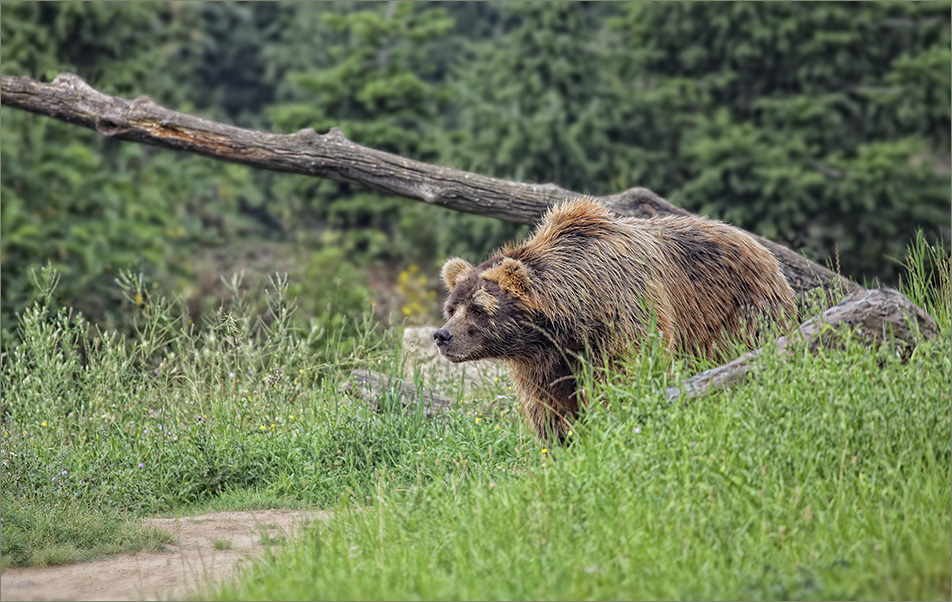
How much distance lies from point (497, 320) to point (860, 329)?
6.85 feet

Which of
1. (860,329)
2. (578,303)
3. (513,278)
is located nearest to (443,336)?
(513,278)

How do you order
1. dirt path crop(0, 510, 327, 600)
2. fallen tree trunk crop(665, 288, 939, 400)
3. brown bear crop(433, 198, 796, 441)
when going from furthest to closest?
brown bear crop(433, 198, 796, 441)
fallen tree trunk crop(665, 288, 939, 400)
dirt path crop(0, 510, 327, 600)

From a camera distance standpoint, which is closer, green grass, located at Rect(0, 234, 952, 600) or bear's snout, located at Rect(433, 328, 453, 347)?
green grass, located at Rect(0, 234, 952, 600)

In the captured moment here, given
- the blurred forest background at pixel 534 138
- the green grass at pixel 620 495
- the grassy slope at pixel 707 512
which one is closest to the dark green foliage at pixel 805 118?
the blurred forest background at pixel 534 138

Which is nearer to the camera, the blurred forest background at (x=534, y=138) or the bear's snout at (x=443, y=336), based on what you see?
the bear's snout at (x=443, y=336)

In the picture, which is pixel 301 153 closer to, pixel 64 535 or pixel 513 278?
pixel 513 278

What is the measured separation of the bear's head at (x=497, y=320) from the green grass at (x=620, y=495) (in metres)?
0.57

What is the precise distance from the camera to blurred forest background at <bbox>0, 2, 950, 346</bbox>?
13938 millimetres

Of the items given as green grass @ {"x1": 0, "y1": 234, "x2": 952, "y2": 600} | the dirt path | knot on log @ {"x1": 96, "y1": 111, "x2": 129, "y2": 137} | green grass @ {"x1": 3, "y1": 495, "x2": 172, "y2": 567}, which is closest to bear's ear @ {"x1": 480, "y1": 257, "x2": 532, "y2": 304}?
green grass @ {"x1": 0, "y1": 234, "x2": 952, "y2": 600}

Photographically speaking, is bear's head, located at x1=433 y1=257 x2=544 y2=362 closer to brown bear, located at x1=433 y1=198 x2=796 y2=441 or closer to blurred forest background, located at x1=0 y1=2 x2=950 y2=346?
brown bear, located at x1=433 y1=198 x2=796 y2=441

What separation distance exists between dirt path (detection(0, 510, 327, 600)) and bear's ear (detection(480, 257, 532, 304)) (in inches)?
69.5

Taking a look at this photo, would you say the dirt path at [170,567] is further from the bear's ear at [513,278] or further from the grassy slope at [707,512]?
the bear's ear at [513,278]

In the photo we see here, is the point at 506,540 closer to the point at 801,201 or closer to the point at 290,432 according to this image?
the point at 290,432

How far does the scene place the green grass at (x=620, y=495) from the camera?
4.23 m
